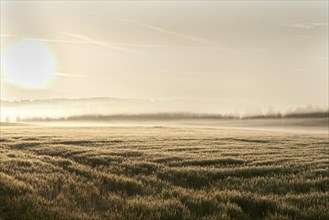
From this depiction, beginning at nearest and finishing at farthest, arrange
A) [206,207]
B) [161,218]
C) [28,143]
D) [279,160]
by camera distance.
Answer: [161,218] < [206,207] < [279,160] < [28,143]

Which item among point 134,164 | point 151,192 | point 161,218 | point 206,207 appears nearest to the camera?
point 161,218

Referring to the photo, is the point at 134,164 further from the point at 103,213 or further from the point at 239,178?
the point at 103,213

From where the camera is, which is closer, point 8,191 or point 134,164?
point 8,191

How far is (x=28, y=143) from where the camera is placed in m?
38.7

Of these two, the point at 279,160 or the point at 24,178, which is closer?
the point at 24,178

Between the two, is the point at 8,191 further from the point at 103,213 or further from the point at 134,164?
the point at 134,164

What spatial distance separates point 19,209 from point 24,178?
14.4 ft

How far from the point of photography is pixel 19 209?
1367 cm

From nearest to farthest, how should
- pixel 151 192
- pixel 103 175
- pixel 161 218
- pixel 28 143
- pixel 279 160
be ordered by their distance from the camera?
1. pixel 161 218
2. pixel 151 192
3. pixel 103 175
4. pixel 279 160
5. pixel 28 143

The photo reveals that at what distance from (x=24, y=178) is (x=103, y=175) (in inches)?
130

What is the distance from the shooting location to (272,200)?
15.5m

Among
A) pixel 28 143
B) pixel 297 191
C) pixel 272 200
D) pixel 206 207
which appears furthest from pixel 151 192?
pixel 28 143

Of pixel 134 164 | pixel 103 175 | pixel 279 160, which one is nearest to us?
pixel 103 175

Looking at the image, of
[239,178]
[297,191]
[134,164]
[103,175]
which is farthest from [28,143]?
[297,191]
